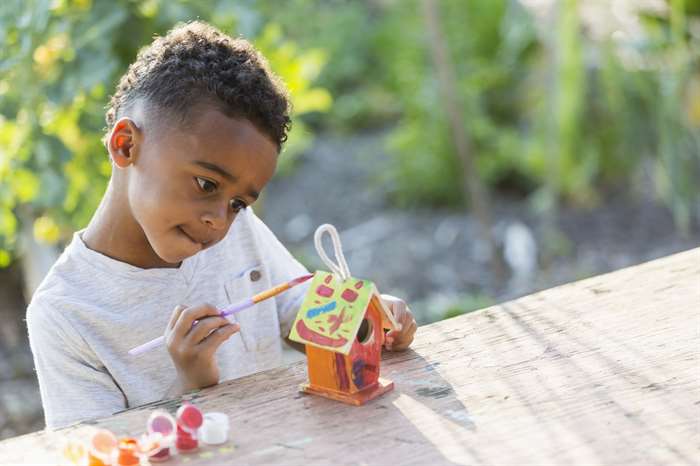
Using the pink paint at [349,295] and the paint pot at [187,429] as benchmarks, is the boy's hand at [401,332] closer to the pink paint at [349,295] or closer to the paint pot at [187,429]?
the pink paint at [349,295]

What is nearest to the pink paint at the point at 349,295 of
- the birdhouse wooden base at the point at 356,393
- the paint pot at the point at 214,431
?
the birdhouse wooden base at the point at 356,393

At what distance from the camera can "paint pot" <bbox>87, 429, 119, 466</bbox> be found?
3.67 feet

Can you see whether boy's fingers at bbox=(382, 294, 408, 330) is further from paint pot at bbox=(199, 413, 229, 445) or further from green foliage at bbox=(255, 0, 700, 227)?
green foliage at bbox=(255, 0, 700, 227)

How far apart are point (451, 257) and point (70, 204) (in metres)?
2.00

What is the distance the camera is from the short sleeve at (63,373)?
1434mm

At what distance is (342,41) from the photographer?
5883 millimetres

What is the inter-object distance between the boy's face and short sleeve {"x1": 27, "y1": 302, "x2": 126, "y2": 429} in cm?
19

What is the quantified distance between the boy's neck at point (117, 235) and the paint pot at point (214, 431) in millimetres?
444

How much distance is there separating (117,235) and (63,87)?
0.82 meters

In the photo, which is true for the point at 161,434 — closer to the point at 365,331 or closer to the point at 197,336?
the point at 197,336

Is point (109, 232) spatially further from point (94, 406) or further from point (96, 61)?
point (96, 61)

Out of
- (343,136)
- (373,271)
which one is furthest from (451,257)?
(343,136)

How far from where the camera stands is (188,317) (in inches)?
52.4

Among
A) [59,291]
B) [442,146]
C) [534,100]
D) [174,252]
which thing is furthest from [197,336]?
[534,100]
